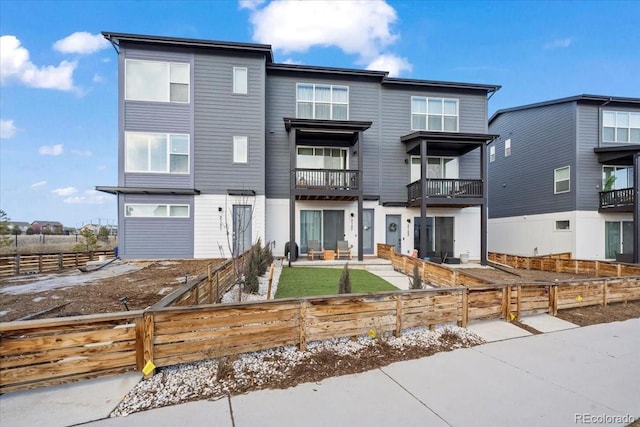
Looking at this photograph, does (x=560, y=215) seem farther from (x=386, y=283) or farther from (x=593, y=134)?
(x=386, y=283)

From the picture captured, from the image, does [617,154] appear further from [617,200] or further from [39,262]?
[39,262]

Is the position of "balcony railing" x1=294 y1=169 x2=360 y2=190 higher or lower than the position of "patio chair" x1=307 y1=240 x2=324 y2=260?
higher

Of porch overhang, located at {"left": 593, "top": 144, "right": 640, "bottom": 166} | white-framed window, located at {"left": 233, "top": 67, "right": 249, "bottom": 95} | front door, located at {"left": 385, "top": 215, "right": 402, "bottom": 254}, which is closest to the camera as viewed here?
white-framed window, located at {"left": 233, "top": 67, "right": 249, "bottom": 95}

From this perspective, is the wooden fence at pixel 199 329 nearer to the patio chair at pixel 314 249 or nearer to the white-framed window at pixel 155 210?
the patio chair at pixel 314 249

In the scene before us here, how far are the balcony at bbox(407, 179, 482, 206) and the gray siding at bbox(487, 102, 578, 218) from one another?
5897 millimetres

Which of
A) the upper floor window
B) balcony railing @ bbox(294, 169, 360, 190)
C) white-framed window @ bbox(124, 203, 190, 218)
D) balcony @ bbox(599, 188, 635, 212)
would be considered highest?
the upper floor window

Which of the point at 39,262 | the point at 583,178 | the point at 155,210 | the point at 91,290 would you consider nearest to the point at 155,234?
the point at 155,210

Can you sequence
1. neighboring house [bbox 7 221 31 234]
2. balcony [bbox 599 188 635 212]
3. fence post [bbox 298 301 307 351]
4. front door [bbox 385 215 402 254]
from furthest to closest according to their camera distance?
1. neighboring house [bbox 7 221 31 234]
2. front door [bbox 385 215 402 254]
3. balcony [bbox 599 188 635 212]
4. fence post [bbox 298 301 307 351]

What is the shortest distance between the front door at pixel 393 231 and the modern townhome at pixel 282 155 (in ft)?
0.18

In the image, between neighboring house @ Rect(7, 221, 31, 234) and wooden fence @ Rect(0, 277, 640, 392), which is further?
neighboring house @ Rect(7, 221, 31, 234)

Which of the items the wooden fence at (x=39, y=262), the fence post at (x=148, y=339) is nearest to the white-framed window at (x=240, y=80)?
the wooden fence at (x=39, y=262)

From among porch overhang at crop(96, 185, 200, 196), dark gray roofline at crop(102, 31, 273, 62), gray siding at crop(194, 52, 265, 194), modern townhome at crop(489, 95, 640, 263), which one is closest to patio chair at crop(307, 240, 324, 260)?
gray siding at crop(194, 52, 265, 194)

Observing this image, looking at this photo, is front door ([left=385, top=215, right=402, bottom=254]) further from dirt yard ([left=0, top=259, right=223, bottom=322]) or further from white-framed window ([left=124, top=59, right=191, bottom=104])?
white-framed window ([left=124, top=59, right=191, bottom=104])

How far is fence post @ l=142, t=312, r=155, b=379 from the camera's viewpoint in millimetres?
3299
